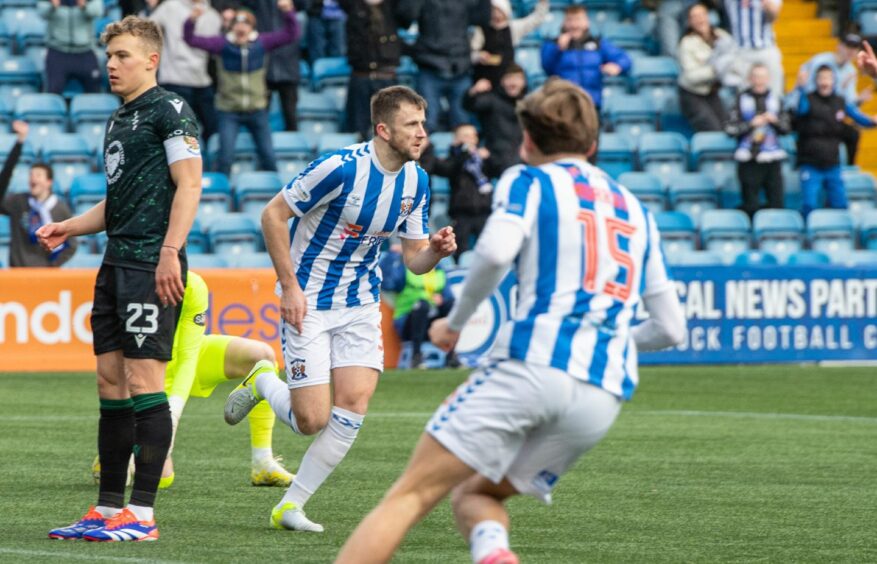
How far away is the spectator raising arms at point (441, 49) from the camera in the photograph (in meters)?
19.1

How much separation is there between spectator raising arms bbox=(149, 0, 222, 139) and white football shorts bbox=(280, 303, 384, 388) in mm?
11511

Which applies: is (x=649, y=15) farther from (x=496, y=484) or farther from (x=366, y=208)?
(x=496, y=484)

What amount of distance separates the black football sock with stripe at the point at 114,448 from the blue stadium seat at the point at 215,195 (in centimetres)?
1197

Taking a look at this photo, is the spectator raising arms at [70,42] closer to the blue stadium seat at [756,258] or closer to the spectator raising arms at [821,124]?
the blue stadium seat at [756,258]

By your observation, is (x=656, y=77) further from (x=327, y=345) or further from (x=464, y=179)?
(x=327, y=345)

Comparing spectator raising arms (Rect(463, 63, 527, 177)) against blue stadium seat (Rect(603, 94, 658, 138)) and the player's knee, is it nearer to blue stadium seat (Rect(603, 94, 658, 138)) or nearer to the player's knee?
blue stadium seat (Rect(603, 94, 658, 138))

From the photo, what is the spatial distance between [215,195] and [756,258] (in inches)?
249

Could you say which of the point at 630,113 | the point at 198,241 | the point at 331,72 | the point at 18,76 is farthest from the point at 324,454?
the point at 630,113

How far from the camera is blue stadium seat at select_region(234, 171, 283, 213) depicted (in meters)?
18.8

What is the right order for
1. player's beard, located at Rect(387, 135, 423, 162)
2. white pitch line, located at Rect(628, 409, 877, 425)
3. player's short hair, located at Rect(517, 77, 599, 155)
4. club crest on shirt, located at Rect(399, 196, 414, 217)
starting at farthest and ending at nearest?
white pitch line, located at Rect(628, 409, 877, 425) → club crest on shirt, located at Rect(399, 196, 414, 217) → player's beard, located at Rect(387, 135, 423, 162) → player's short hair, located at Rect(517, 77, 599, 155)

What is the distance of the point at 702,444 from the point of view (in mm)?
11250

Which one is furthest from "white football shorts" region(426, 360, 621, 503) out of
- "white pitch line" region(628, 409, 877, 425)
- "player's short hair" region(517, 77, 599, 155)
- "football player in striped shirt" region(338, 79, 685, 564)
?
"white pitch line" region(628, 409, 877, 425)

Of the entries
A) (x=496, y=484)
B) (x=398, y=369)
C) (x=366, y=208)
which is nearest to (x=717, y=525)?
(x=366, y=208)

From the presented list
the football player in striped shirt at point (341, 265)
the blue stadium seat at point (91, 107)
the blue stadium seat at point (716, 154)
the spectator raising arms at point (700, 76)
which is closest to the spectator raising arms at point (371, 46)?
the blue stadium seat at point (91, 107)
